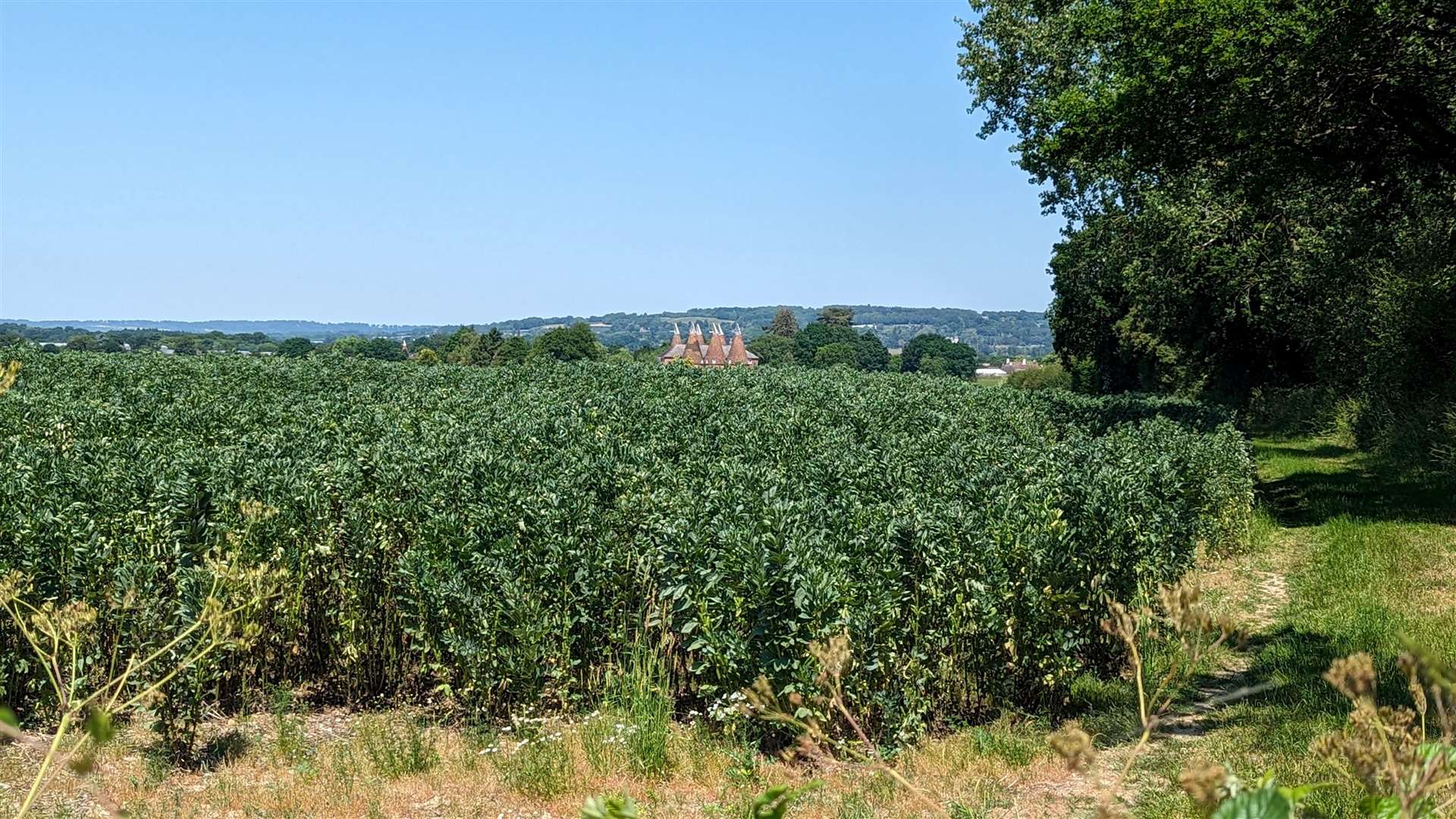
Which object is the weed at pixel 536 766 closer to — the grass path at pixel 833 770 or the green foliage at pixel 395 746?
Result: the grass path at pixel 833 770

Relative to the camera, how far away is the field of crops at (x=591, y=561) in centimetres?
757

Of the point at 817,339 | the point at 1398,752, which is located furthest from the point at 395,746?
the point at 817,339

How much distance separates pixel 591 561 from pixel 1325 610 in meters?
8.07

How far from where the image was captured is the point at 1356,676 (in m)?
1.81

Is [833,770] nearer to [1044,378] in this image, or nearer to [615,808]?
[615,808]

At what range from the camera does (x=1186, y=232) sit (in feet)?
81.1

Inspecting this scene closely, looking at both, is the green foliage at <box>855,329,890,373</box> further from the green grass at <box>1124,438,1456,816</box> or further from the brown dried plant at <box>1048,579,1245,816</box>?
the brown dried plant at <box>1048,579,1245,816</box>

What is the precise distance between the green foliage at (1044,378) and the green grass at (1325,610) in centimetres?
6204

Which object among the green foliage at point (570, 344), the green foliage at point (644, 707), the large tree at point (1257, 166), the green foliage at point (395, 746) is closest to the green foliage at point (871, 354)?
the green foliage at point (570, 344)

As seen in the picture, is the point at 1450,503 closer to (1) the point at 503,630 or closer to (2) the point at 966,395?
(2) the point at 966,395


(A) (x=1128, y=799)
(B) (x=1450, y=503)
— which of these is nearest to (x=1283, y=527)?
(B) (x=1450, y=503)

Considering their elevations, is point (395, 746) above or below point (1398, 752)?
below

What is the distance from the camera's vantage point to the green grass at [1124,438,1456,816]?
6887mm

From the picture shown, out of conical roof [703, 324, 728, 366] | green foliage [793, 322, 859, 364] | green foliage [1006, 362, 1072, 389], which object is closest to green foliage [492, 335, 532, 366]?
conical roof [703, 324, 728, 366]
